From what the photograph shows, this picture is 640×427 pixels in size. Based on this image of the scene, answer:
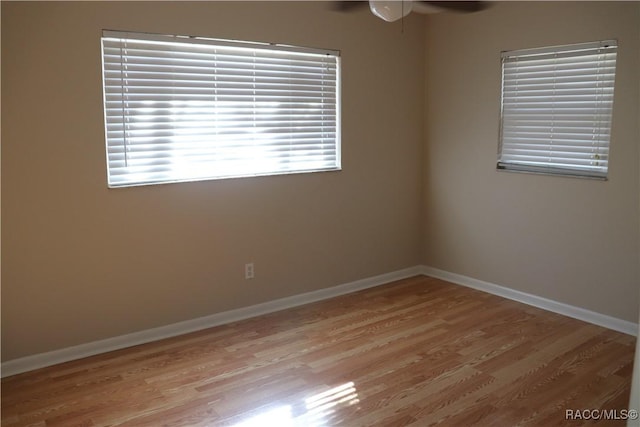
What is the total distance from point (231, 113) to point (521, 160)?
7.23 feet

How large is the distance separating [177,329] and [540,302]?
105 inches

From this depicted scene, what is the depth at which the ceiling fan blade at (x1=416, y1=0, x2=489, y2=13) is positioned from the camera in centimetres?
372

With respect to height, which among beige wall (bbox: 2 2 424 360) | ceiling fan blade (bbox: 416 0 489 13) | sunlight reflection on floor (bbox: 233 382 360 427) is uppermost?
ceiling fan blade (bbox: 416 0 489 13)

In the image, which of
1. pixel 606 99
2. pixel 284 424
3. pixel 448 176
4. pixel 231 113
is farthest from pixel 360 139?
pixel 284 424

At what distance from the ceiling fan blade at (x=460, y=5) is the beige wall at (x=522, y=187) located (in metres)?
0.11

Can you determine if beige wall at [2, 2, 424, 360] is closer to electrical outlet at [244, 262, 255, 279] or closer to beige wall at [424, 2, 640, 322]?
electrical outlet at [244, 262, 255, 279]

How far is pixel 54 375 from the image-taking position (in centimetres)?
320

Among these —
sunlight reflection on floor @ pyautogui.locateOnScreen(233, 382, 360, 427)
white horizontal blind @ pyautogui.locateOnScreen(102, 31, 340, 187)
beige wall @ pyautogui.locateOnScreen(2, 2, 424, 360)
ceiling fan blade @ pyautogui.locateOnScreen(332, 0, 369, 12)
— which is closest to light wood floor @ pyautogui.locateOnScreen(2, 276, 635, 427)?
sunlight reflection on floor @ pyautogui.locateOnScreen(233, 382, 360, 427)

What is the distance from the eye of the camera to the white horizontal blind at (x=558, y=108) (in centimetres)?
380

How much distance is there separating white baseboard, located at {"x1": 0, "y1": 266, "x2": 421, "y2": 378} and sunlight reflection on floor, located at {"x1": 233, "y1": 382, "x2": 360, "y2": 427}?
122cm

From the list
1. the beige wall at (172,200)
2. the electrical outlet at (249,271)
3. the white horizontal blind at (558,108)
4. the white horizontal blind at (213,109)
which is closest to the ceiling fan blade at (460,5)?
the white horizontal blind at (558,108)

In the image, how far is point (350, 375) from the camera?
3.20 m

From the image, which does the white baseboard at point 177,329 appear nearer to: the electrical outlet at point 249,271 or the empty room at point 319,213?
the empty room at point 319,213

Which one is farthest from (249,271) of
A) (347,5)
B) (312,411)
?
(347,5)
